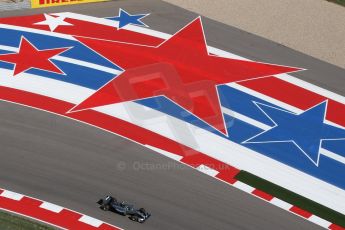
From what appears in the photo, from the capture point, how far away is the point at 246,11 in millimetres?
37906

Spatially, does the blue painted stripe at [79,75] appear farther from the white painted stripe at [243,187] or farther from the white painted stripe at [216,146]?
the white painted stripe at [243,187]

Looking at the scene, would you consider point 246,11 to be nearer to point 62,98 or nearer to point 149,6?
point 149,6

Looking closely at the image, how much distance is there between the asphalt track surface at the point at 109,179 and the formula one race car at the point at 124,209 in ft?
0.78

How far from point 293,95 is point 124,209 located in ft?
36.5

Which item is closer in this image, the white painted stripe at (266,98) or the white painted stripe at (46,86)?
the white painted stripe at (46,86)

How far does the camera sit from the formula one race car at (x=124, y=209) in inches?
1009

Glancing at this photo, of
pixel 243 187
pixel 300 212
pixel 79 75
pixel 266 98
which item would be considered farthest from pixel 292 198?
pixel 79 75

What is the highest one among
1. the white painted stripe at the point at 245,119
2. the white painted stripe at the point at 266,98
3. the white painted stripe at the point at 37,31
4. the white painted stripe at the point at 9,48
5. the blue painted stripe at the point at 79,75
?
the white painted stripe at the point at 37,31

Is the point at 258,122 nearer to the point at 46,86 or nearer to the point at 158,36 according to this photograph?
the point at 158,36

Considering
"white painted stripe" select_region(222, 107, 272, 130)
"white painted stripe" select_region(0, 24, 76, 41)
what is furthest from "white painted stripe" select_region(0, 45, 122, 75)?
"white painted stripe" select_region(222, 107, 272, 130)

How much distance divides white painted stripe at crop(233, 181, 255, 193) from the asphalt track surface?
280 mm

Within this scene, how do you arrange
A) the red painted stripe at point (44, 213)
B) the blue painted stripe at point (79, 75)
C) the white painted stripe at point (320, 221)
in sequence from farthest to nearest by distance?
the blue painted stripe at point (79, 75) < the white painted stripe at point (320, 221) < the red painted stripe at point (44, 213)

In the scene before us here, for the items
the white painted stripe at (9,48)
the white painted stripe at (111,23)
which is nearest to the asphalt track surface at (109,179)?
the white painted stripe at (9,48)

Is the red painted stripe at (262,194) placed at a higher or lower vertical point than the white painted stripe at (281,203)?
higher
